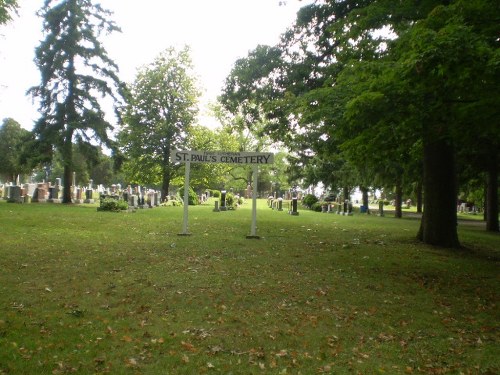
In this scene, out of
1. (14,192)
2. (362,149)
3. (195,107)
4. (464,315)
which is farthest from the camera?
(195,107)

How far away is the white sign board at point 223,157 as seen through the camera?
12906mm

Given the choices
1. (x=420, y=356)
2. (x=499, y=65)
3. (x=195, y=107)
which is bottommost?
(x=420, y=356)

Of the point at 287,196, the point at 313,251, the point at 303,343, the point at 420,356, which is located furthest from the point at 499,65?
the point at 287,196

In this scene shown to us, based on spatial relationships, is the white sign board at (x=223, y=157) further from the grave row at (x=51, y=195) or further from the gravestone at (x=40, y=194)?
the gravestone at (x=40, y=194)

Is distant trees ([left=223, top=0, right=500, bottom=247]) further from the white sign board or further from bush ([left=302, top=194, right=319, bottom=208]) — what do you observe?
bush ([left=302, top=194, right=319, bottom=208])

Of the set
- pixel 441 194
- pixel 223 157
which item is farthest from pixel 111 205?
pixel 441 194

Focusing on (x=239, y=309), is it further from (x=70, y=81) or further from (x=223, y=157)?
(x=70, y=81)

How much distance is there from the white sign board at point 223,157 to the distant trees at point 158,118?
86.7ft

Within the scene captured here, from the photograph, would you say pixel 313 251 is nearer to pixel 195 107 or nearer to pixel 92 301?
pixel 92 301

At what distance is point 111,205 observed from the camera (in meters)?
22.3

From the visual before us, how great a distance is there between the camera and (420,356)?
480 cm

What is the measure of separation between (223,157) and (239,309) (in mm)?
7498

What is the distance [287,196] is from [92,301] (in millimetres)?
64199

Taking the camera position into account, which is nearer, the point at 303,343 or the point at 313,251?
the point at 303,343
